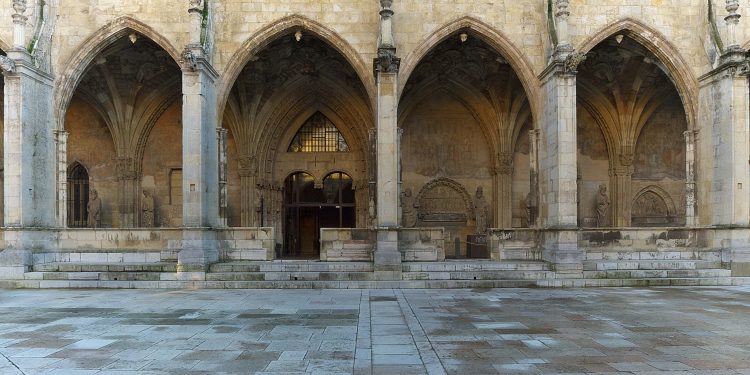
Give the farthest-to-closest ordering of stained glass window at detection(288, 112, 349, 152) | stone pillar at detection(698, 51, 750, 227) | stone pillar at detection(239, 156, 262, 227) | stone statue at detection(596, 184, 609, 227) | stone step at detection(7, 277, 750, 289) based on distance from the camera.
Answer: stained glass window at detection(288, 112, 349, 152) < stone statue at detection(596, 184, 609, 227) < stone pillar at detection(239, 156, 262, 227) < stone pillar at detection(698, 51, 750, 227) < stone step at detection(7, 277, 750, 289)

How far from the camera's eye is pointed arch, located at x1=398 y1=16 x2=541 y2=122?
15.0 metres

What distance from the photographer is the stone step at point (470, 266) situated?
14.1 meters

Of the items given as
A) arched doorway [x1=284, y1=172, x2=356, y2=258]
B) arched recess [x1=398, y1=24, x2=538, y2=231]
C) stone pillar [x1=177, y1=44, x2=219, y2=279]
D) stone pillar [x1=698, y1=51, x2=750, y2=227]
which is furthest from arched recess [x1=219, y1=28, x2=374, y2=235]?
stone pillar [x1=698, y1=51, x2=750, y2=227]

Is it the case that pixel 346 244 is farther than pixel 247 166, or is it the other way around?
pixel 247 166

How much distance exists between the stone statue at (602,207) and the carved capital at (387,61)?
35.6 feet

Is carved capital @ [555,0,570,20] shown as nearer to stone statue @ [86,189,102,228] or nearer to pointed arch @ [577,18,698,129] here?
pointed arch @ [577,18,698,129]

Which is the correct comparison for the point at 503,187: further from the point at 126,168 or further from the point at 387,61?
the point at 126,168

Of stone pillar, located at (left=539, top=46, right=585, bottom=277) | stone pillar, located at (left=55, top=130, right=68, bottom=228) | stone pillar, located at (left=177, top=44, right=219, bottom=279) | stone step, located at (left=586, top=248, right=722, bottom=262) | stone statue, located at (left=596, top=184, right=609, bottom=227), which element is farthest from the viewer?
stone statue, located at (left=596, top=184, right=609, bottom=227)

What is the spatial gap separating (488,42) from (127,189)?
1406 centimetres

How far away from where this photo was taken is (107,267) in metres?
13.9

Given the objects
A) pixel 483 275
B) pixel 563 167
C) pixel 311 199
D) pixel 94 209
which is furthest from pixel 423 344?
pixel 94 209

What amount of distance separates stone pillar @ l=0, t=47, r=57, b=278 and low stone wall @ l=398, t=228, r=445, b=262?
959 centimetres

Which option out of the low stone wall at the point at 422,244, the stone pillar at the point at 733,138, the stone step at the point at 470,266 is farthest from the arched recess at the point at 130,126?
the stone pillar at the point at 733,138

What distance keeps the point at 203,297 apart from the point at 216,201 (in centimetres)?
377
